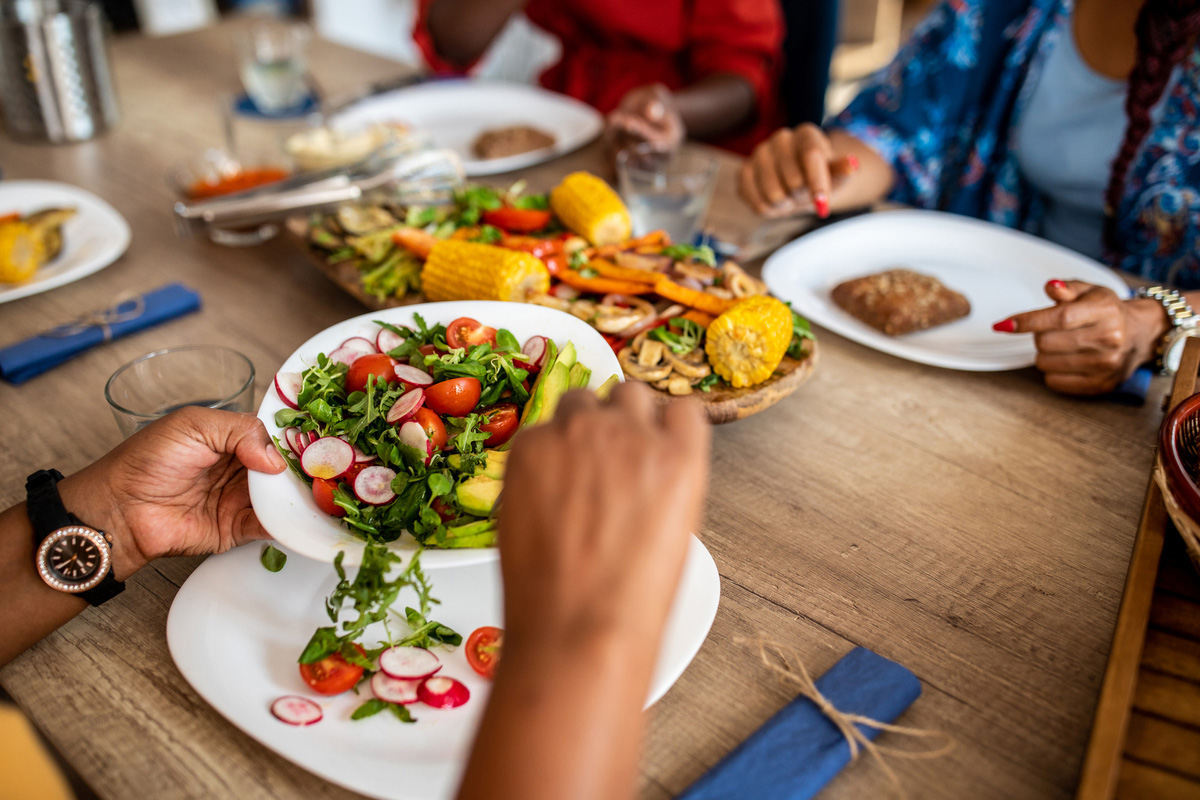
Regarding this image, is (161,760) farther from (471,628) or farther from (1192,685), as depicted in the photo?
(1192,685)

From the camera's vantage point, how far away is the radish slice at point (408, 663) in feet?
3.02

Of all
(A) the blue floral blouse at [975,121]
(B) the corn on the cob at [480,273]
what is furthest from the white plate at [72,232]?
(A) the blue floral blouse at [975,121]

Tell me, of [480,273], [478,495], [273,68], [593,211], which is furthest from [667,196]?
[273,68]

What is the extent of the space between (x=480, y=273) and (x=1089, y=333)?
107 cm

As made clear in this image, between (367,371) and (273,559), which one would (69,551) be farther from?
(367,371)

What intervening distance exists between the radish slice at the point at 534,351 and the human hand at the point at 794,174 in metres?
0.89

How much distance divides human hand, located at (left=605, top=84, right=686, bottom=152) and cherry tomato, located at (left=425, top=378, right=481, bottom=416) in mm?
1228

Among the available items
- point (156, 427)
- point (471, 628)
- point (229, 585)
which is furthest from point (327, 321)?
point (471, 628)

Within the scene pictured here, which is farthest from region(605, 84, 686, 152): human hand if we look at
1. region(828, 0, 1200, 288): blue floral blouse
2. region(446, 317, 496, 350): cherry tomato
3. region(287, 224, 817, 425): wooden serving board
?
region(446, 317, 496, 350): cherry tomato

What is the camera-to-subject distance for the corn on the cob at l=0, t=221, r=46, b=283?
5.62ft

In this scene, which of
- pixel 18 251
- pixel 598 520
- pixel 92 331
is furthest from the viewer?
pixel 18 251

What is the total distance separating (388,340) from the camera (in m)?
1.26

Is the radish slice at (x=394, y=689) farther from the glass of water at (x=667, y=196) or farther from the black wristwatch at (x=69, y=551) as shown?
the glass of water at (x=667, y=196)

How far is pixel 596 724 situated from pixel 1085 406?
125 cm
